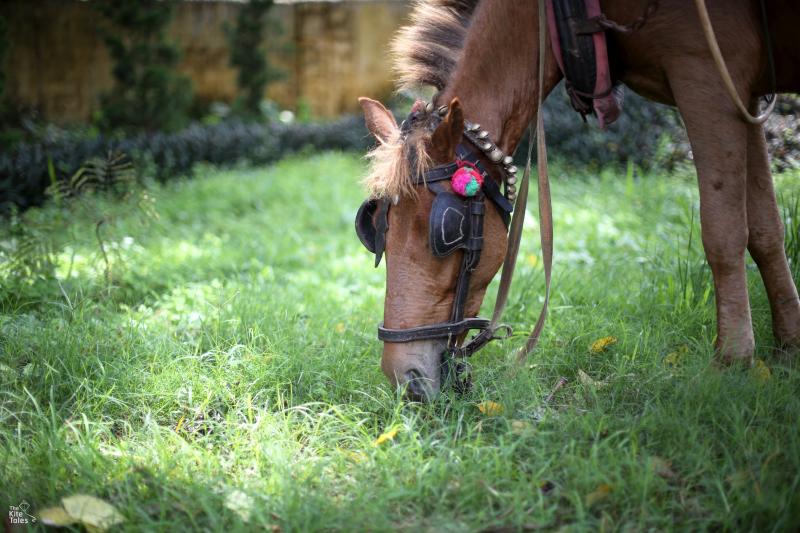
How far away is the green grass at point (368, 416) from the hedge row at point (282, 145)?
161cm

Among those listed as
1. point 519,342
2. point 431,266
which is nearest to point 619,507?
point 431,266

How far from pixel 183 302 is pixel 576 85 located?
2.49 meters

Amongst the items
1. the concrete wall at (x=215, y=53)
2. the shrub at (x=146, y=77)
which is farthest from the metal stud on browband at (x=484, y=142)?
the concrete wall at (x=215, y=53)

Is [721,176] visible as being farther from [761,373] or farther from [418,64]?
[418,64]

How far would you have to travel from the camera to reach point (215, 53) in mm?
12250

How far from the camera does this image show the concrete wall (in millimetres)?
10703

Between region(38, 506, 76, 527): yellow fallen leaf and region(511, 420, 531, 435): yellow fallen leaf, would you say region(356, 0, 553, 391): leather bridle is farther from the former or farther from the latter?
region(38, 506, 76, 527): yellow fallen leaf

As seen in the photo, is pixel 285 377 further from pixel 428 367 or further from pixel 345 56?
pixel 345 56

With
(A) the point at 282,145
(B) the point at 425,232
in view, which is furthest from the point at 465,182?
(A) the point at 282,145

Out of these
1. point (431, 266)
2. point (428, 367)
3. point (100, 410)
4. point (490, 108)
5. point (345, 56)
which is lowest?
point (100, 410)

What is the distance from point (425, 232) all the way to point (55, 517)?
4.90ft

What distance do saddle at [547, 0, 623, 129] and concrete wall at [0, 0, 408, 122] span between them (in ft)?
28.5

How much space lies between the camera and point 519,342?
336cm

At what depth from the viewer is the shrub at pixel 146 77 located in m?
8.88
